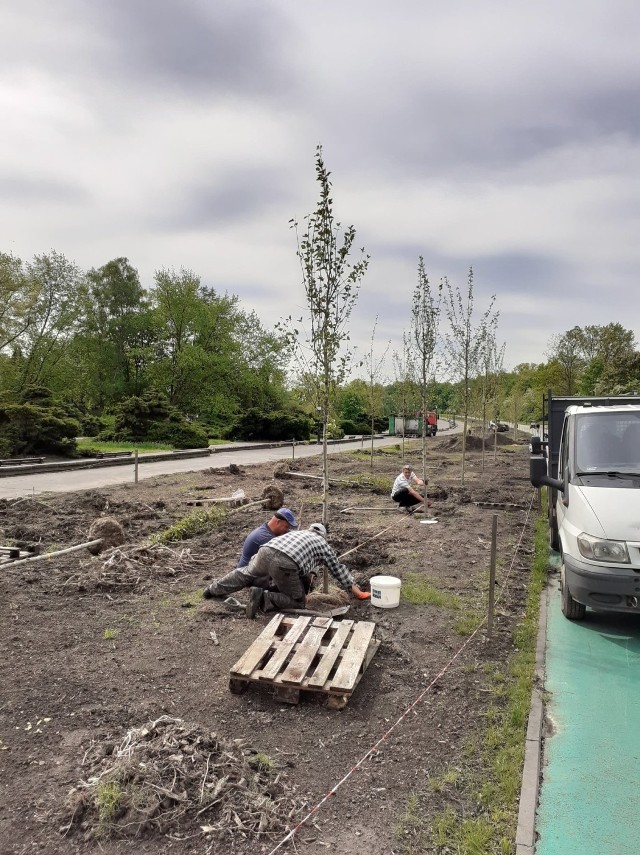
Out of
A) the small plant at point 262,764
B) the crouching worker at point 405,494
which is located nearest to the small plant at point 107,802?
the small plant at point 262,764

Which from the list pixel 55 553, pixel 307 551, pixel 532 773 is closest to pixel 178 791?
pixel 532 773

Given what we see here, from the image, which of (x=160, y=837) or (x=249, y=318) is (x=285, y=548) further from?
(x=249, y=318)

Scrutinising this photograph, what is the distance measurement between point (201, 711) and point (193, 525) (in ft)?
21.8

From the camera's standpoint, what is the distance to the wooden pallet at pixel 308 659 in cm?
435

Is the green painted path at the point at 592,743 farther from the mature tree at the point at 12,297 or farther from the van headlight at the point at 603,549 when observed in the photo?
the mature tree at the point at 12,297

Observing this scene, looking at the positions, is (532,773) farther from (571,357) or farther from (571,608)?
(571,357)

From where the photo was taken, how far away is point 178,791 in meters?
3.20

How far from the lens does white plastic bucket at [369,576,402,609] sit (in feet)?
21.2

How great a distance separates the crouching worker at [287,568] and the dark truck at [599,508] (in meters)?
2.40

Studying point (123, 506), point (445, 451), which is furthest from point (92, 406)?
point (123, 506)

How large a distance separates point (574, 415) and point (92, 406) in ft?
150

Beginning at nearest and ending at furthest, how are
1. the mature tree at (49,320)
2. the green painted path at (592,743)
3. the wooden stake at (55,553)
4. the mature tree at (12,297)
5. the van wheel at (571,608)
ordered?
1. the green painted path at (592,743)
2. the van wheel at (571,608)
3. the wooden stake at (55,553)
4. the mature tree at (12,297)
5. the mature tree at (49,320)

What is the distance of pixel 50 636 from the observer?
5.66 m

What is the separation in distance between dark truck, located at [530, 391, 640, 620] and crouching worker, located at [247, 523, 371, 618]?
2.40m
